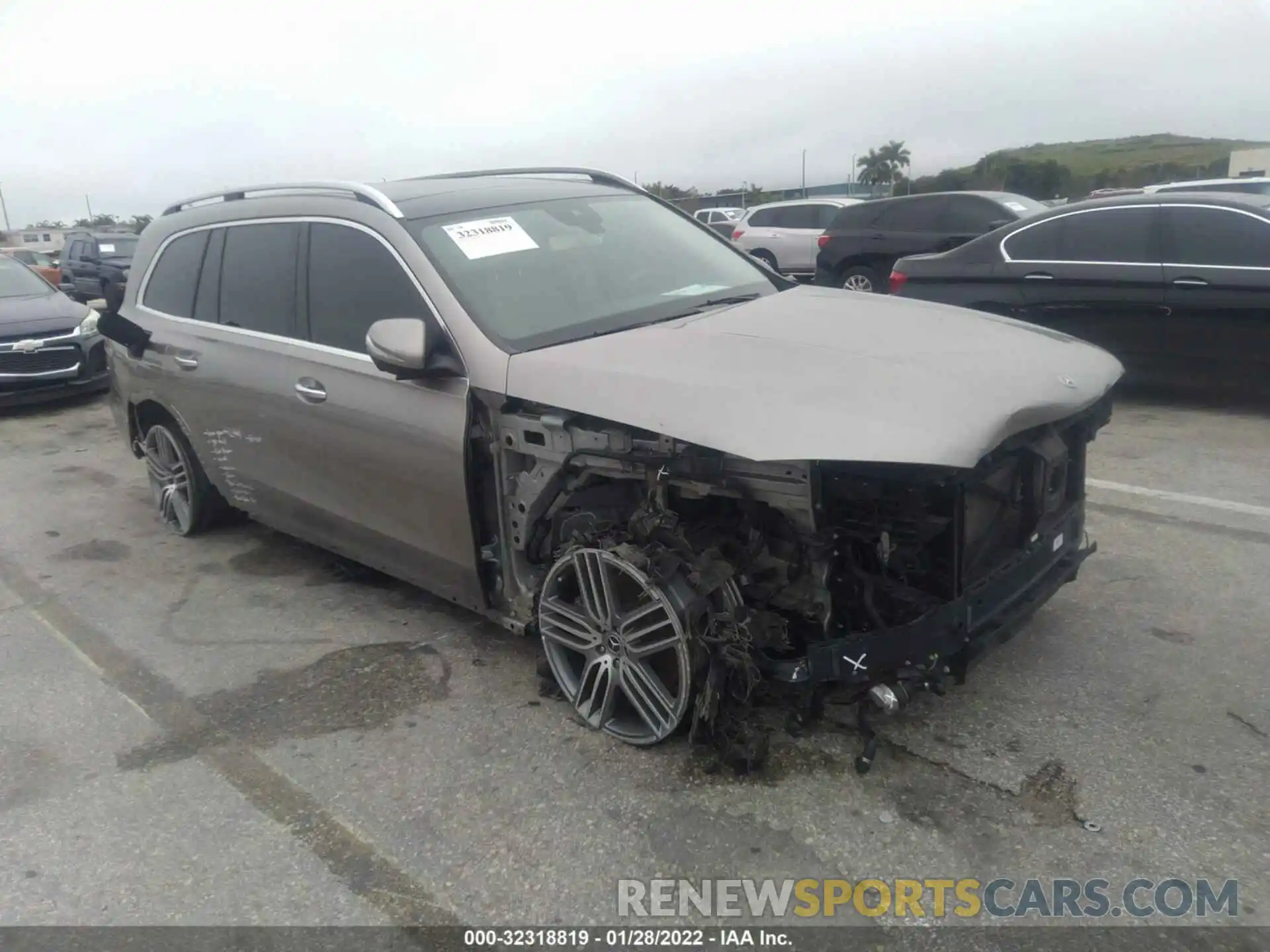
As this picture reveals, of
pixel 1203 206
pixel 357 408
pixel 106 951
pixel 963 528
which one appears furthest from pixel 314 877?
pixel 1203 206

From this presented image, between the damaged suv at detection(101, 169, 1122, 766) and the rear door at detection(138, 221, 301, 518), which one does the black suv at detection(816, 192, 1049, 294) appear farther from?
the rear door at detection(138, 221, 301, 518)

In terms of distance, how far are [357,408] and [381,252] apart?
62 cm

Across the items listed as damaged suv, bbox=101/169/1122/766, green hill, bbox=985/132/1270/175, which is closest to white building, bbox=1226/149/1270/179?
green hill, bbox=985/132/1270/175

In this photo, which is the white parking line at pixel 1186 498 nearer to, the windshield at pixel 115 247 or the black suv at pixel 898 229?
the black suv at pixel 898 229

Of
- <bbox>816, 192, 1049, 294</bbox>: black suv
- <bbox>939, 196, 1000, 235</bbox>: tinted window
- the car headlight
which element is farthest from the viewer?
<bbox>816, 192, 1049, 294</bbox>: black suv

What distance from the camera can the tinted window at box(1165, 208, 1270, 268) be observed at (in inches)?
276

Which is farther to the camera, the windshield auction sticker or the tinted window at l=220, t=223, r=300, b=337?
the tinted window at l=220, t=223, r=300, b=337

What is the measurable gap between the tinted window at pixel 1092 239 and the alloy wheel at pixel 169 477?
6332 millimetres

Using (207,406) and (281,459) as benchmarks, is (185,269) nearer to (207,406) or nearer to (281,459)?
(207,406)

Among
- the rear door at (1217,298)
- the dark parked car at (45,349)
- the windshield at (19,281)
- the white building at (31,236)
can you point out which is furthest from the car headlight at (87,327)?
the white building at (31,236)

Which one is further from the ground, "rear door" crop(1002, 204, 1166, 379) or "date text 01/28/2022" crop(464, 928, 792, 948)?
"rear door" crop(1002, 204, 1166, 379)

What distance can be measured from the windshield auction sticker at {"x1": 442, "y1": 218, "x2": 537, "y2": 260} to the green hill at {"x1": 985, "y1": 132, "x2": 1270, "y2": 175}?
52.3 meters

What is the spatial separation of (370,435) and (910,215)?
10.3 metres

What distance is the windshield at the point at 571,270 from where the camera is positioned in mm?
3729
